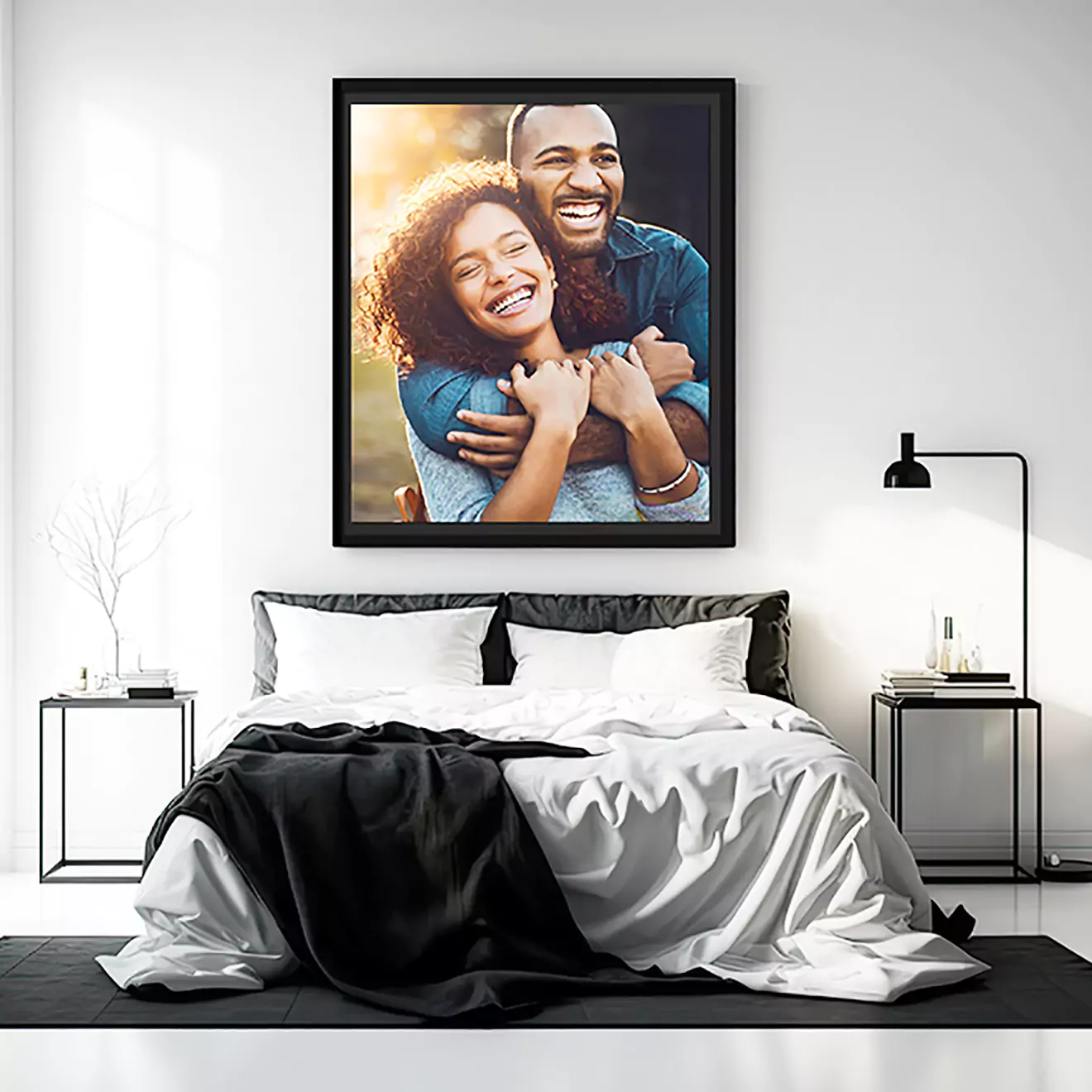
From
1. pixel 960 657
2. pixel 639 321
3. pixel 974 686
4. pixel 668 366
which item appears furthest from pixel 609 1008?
pixel 639 321

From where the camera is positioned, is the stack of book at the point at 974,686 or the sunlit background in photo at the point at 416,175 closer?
the stack of book at the point at 974,686

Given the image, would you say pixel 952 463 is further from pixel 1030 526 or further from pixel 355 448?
pixel 355 448

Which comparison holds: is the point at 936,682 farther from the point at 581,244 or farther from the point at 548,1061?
the point at 548,1061

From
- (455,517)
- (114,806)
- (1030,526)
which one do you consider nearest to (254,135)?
(455,517)

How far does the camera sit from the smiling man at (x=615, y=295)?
559cm

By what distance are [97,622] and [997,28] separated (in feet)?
14.0

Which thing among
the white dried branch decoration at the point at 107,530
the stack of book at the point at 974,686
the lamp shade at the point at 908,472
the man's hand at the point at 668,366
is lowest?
the stack of book at the point at 974,686

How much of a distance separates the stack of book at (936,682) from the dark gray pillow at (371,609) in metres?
1.48

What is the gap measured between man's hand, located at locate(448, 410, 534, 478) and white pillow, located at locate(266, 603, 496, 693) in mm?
607

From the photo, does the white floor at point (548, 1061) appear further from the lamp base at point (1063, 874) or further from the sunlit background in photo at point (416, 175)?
the sunlit background in photo at point (416, 175)

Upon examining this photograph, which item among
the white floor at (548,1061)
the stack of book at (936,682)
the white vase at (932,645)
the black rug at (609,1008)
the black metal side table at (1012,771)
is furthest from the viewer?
the white vase at (932,645)

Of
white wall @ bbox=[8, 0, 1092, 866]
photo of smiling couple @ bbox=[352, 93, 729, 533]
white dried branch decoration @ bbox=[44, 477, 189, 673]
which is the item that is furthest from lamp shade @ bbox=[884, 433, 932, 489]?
white dried branch decoration @ bbox=[44, 477, 189, 673]

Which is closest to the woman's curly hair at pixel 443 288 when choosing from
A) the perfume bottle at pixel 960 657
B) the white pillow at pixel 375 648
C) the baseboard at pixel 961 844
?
the white pillow at pixel 375 648

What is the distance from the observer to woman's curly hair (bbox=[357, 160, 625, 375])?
5590 millimetres
